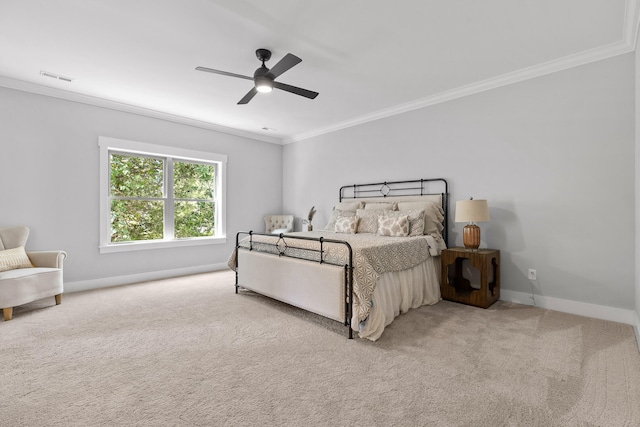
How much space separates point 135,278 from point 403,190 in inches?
170

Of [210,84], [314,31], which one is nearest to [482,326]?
[314,31]

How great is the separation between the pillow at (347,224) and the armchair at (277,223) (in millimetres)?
1910

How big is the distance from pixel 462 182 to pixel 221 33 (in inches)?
128

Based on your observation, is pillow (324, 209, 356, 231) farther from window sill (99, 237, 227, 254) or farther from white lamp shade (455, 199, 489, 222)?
window sill (99, 237, 227, 254)

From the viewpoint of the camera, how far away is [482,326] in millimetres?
2791

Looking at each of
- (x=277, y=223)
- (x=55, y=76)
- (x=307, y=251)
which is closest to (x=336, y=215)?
(x=307, y=251)

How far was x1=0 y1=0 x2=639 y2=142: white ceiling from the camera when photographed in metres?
2.33

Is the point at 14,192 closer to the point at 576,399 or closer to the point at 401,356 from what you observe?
the point at 401,356

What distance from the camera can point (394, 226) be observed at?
3.70 metres

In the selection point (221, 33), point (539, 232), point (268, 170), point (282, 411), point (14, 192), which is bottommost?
point (282, 411)

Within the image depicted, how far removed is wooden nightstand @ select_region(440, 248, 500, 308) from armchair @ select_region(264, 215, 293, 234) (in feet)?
10.5

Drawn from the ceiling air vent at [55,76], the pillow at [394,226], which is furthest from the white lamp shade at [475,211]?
the ceiling air vent at [55,76]

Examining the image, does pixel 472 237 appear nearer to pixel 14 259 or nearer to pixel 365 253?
pixel 365 253

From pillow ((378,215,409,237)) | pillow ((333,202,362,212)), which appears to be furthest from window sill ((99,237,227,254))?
pillow ((378,215,409,237))
